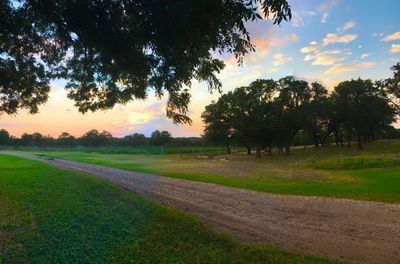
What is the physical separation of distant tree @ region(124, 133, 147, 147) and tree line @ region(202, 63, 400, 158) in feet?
267

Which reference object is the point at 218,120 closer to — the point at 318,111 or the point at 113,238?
the point at 318,111

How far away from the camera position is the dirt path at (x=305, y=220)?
9086 mm

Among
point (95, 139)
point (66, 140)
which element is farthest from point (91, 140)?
point (66, 140)

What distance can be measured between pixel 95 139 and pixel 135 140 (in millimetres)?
22442

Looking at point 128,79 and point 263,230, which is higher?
point 128,79

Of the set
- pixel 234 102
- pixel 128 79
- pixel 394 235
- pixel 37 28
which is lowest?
pixel 394 235

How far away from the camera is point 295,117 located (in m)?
68.9

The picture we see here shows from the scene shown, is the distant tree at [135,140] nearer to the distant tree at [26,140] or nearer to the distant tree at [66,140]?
the distant tree at [66,140]

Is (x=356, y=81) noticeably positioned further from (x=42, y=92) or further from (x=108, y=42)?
(x=108, y=42)

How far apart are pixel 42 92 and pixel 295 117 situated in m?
55.9

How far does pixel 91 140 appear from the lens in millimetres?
170125

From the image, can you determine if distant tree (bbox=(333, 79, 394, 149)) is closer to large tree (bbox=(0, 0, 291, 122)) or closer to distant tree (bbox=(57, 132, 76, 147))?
large tree (bbox=(0, 0, 291, 122))

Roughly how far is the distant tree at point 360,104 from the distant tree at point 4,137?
138479 mm

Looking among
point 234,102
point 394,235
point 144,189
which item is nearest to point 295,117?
point 234,102
